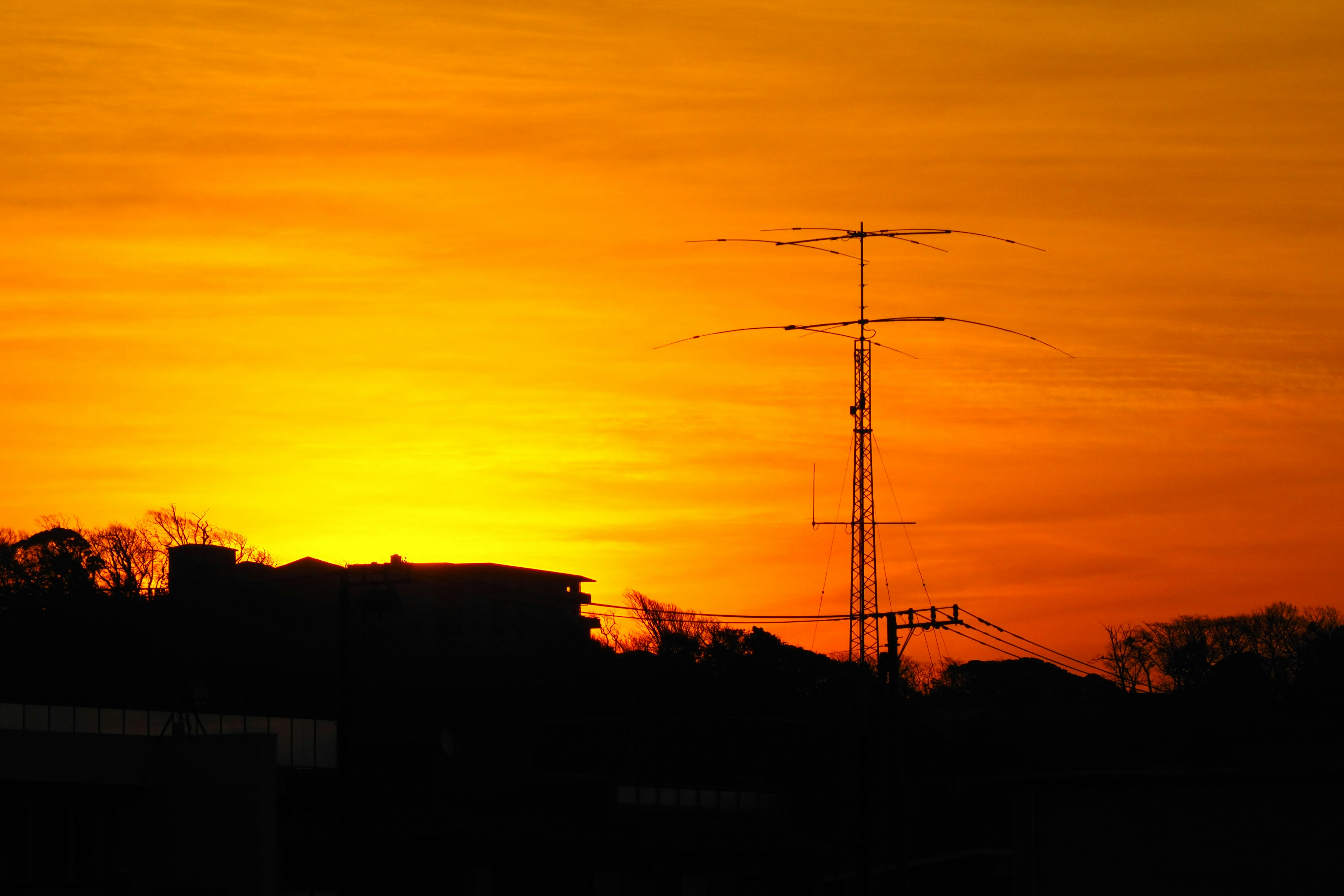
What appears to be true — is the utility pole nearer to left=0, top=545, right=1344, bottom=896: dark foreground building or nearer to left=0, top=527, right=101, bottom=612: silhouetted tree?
left=0, top=545, right=1344, bottom=896: dark foreground building

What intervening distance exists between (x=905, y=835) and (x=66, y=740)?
16.6 metres

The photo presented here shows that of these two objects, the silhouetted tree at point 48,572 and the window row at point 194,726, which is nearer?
the window row at point 194,726

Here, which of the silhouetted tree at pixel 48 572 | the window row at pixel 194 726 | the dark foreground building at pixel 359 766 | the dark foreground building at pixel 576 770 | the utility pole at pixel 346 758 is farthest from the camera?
the silhouetted tree at pixel 48 572

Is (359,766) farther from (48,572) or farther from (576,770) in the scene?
(48,572)

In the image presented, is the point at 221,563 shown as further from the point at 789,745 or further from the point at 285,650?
the point at 789,745

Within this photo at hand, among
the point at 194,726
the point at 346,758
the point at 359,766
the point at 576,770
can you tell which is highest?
the point at 346,758

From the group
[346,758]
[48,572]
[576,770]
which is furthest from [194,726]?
[48,572]

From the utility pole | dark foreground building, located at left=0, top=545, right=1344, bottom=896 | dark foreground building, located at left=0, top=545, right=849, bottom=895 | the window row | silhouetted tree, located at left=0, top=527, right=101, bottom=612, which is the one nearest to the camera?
the utility pole

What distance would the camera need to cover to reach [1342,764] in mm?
37500

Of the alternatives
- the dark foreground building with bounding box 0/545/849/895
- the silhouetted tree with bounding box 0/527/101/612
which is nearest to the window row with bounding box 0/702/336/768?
the dark foreground building with bounding box 0/545/849/895

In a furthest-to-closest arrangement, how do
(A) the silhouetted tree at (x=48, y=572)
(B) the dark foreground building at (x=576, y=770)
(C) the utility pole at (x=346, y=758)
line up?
(A) the silhouetted tree at (x=48, y=572) → (B) the dark foreground building at (x=576, y=770) → (C) the utility pole at (x=346, y=758)

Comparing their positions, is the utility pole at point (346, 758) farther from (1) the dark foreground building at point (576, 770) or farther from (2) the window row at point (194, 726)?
(2) the window row at point (194, 726)

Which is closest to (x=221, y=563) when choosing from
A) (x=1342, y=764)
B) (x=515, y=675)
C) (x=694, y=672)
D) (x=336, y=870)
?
(x=515, y=675)

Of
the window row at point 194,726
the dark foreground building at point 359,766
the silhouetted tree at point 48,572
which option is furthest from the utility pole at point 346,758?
the silhouetted tree at point 48,572
